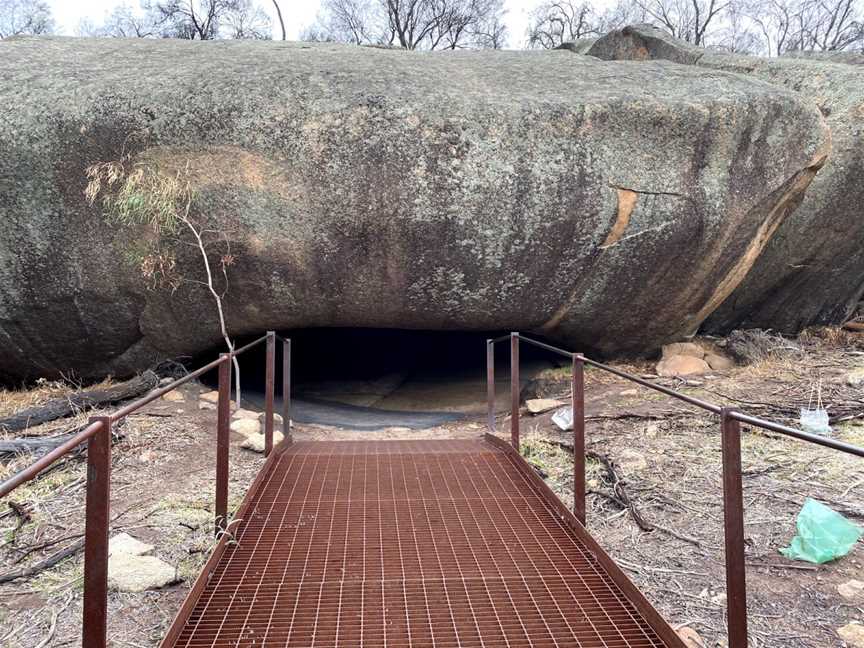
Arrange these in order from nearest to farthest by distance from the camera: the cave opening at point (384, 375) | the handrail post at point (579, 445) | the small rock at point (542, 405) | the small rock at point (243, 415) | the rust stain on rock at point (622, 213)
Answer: the handrail post at point (579, 445) < the small rock at point (243, 415) < the rust stain on rock at point (622, 213) < the small rock at point (542, 405) < the cave opening at point (384, 375)

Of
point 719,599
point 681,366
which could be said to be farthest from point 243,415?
point 681,366

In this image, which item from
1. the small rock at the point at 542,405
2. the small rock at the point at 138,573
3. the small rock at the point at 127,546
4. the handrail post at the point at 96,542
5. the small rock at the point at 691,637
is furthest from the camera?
the small rock at the point at 542,405

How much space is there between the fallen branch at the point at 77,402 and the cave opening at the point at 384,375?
2.57 ft

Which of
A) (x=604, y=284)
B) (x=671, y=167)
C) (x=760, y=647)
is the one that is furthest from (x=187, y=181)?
(x=760, y=647)

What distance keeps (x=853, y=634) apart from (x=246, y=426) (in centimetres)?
405

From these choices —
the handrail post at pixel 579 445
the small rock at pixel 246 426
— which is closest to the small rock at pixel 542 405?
the small rock at pixel 246 426

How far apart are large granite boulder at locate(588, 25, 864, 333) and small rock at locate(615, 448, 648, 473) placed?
388cm

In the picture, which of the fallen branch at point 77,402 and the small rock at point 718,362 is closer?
the fallen branch at point 77,402

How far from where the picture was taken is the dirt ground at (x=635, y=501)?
224 centimetres

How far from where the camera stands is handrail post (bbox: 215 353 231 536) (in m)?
2.66

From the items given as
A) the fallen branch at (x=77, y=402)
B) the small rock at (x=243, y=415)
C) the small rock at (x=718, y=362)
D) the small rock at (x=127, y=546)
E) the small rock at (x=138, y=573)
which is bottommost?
the small rock at (x=138, y=573)

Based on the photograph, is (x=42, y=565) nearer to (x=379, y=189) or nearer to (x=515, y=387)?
(x=515, y=387)

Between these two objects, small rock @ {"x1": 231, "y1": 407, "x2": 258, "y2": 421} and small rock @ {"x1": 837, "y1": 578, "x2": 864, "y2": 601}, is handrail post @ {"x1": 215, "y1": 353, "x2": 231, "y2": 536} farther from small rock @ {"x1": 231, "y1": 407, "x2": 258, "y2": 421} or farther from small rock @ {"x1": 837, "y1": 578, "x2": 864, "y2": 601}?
small rock @ {"x1": 837, "y1": 578, "x2": 864, "y2": 601}

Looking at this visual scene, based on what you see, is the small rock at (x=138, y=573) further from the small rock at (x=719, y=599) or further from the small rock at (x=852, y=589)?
the small rock at (x=852, y=589)
